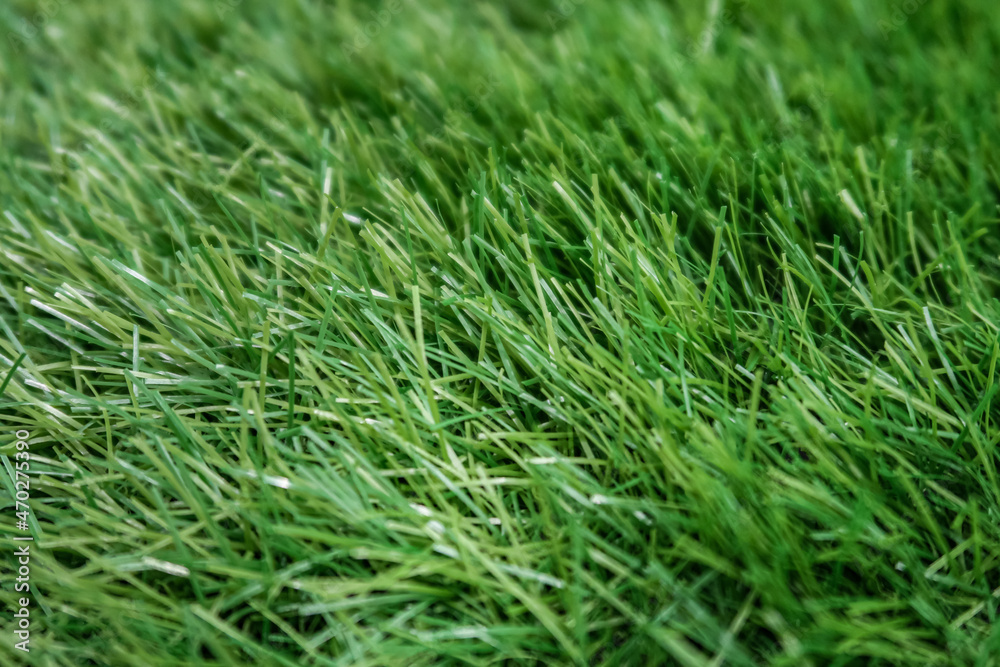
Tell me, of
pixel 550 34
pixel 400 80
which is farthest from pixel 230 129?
pixel 550 34

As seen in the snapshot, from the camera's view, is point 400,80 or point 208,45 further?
point 208,45

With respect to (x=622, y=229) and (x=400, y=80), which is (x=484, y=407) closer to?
(x=622, y=229)

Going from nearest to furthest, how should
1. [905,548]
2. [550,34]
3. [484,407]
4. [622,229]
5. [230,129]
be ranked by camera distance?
1. [905,548]
2. [484,407]
3. [622,229]
4. [230,129]
5. [550,34]

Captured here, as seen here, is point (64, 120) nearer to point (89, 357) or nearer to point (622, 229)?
point (89, 357)

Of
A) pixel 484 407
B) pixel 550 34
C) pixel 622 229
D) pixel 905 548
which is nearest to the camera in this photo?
pixel 905 548

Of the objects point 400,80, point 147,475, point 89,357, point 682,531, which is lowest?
point 682,531

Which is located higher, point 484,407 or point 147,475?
point 147,475
